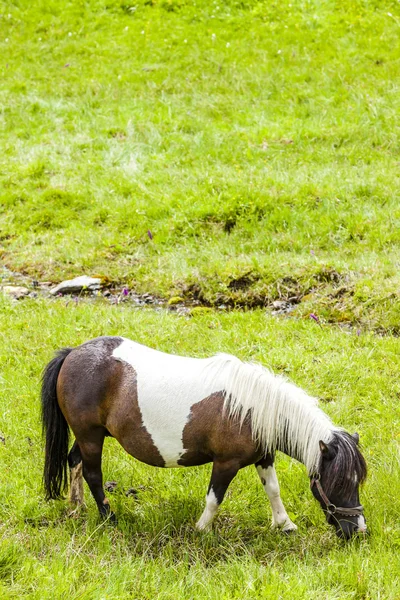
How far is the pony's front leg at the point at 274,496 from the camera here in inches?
193

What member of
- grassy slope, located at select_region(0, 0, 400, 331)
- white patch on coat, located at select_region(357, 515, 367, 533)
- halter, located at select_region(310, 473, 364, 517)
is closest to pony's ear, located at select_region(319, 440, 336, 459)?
halter, located at select_region(310, 473, 364, 517)

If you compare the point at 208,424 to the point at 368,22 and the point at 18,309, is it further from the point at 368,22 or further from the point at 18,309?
the point at 368,22

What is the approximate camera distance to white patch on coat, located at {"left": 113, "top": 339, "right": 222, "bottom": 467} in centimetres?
489

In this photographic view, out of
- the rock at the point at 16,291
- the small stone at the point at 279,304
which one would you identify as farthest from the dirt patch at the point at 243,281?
the rock at the point at 16,291

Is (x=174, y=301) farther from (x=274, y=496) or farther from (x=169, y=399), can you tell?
(x=274, y=496)

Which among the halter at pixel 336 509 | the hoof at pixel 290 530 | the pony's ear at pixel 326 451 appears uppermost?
the pony's ear at pixel 326 451

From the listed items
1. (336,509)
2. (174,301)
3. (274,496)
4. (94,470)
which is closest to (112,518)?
(94,470)

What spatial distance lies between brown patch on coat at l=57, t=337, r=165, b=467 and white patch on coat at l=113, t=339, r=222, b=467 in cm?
5

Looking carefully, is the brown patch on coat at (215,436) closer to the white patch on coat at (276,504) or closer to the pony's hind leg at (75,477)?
the white patch on coat at (276,504)

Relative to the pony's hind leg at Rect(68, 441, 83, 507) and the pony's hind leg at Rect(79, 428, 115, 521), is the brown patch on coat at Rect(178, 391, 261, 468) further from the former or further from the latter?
the pony's hind leg at Rect(68, 441, 83, 507)

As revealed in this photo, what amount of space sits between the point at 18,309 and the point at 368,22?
42.1 feet

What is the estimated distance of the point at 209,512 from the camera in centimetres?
480

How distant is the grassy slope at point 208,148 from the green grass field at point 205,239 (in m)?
0.05

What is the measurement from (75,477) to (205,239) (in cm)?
644
